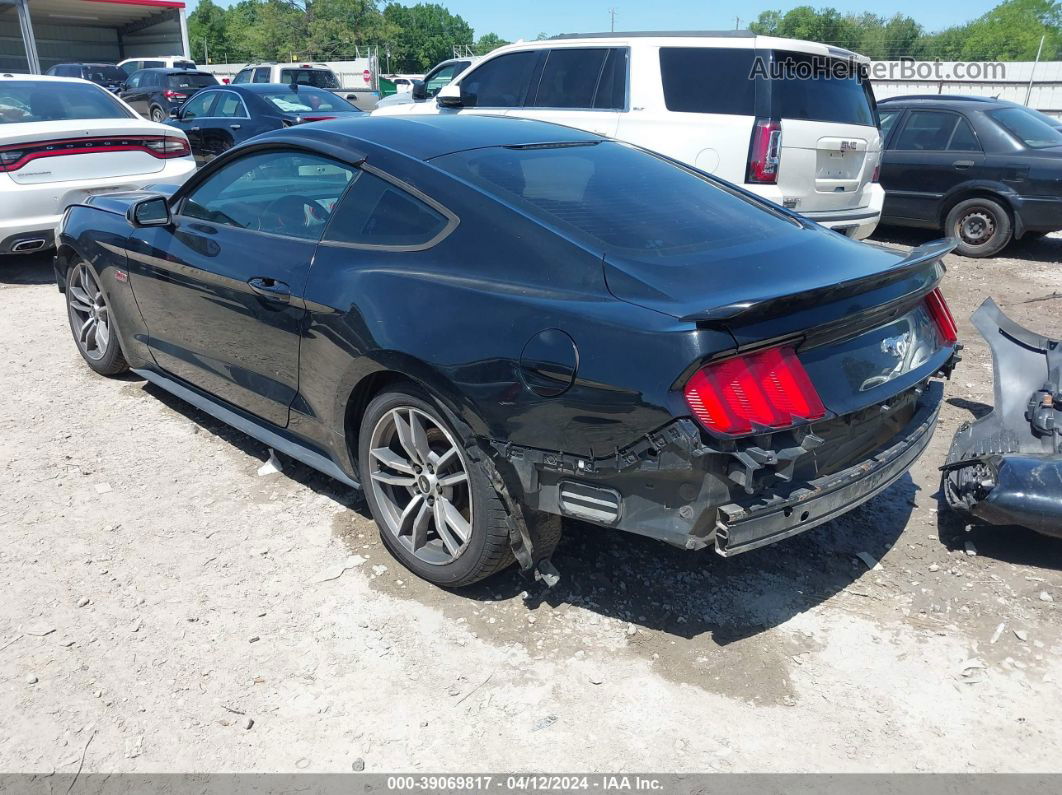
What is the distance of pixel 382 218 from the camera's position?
3.18 m

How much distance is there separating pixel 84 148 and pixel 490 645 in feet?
21.2

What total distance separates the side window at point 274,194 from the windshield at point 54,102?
455cm

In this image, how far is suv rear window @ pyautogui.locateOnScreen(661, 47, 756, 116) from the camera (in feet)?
21.9

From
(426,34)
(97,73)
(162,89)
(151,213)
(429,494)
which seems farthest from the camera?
(426,34)

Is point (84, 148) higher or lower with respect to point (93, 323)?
higher

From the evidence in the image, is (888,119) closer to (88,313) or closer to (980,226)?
(980,226)

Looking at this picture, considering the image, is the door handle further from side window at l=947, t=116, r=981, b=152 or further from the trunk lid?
side window at l=947, t=116, r=981, b=152

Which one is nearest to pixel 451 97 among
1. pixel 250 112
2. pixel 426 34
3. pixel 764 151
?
pixel 764 151

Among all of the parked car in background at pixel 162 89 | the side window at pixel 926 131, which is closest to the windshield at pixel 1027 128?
the side window at pixel 926 131

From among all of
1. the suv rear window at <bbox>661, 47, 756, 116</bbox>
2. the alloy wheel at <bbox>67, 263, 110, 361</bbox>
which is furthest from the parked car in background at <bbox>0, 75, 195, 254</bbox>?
the suv rear window at <bbox>661, 47, 756, 116</bbox>

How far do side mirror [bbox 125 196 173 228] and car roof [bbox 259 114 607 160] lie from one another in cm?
71

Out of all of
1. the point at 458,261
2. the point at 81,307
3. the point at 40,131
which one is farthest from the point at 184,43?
the point at 458,261

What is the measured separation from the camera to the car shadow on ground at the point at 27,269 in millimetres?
7719
